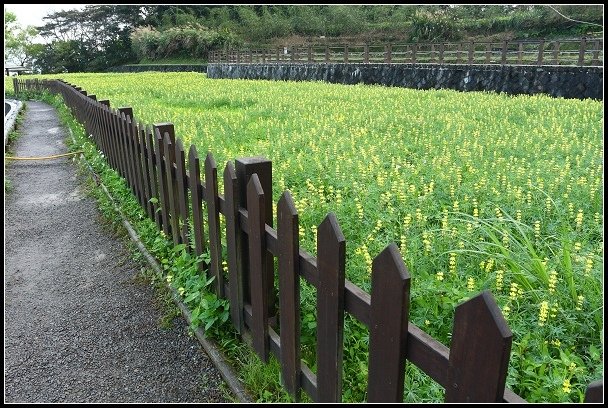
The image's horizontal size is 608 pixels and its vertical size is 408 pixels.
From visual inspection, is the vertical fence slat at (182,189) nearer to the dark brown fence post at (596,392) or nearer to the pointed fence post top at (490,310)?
the pointed fence post top at (490,310)

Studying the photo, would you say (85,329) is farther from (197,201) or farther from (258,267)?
(258,267)

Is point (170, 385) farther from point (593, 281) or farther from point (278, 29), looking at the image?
point (278, 29)

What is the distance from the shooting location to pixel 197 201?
277 centimetres

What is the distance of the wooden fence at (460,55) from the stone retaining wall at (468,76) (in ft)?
3.05

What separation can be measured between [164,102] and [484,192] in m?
9.06

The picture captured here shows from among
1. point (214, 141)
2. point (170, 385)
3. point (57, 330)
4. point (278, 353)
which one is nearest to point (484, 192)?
point (278, 353)

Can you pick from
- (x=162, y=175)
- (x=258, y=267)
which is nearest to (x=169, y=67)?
(x=162, y=175)

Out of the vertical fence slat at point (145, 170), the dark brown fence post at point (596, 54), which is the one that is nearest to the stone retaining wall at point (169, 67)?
the dark brown fence post at point (596, 54)

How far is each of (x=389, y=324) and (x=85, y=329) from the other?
214 cm

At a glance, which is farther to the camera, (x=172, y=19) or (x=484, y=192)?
(x=172, y=19)

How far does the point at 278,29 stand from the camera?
2008 inches

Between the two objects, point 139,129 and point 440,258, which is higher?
point 139,129

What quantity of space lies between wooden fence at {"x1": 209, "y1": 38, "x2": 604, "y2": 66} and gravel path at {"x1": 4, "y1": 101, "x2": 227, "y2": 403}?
1492cm

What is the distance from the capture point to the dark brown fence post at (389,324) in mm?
1250
